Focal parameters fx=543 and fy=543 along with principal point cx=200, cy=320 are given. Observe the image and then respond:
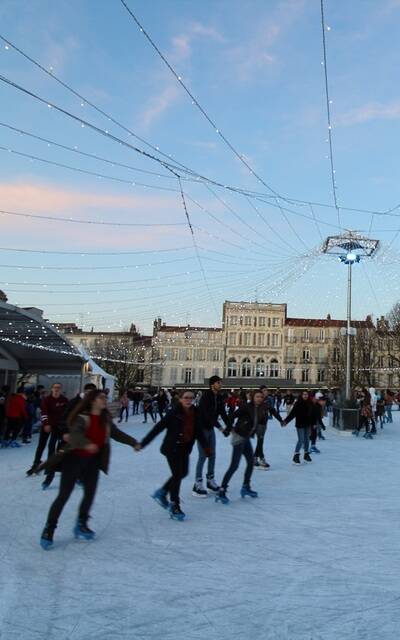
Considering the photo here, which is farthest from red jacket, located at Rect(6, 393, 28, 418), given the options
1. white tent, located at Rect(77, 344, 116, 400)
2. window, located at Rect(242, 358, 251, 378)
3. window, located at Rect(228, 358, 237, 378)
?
window, located at Rect(242, 358, 251, 378)

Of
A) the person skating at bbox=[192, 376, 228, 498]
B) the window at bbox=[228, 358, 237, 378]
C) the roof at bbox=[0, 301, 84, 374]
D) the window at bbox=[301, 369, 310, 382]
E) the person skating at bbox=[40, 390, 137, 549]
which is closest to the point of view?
the person skating at bbox=[40, 390, 137, 549]

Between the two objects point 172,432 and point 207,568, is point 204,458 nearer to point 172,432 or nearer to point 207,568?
point 172,432

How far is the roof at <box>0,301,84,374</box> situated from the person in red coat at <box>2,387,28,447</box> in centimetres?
215

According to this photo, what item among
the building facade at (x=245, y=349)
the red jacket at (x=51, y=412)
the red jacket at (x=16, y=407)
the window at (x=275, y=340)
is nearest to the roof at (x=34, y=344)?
the red jacket at (x=16, y=407)

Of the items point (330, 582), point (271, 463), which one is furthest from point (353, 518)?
point (271, 463)

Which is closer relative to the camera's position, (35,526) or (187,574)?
(187,574)

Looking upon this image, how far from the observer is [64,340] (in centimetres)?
1742

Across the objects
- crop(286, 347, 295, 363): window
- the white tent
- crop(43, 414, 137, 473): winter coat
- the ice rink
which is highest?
crop(286, 347, 295, 363): window

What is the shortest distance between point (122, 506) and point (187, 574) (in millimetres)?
2610

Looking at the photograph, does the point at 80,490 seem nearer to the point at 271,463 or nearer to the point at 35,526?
the point at 35,526

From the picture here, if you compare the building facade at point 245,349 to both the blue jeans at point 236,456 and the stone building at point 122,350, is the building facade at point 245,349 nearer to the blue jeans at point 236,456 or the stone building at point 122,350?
the stone building at point 122,350

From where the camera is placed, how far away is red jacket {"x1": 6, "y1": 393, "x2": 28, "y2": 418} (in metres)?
12.4

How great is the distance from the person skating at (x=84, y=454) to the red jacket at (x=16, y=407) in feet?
25.4

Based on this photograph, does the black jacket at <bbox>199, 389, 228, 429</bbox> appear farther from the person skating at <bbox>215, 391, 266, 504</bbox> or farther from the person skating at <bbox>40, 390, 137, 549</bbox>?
the person skating at <bbox>40, 390, 137, 549</bbox>
